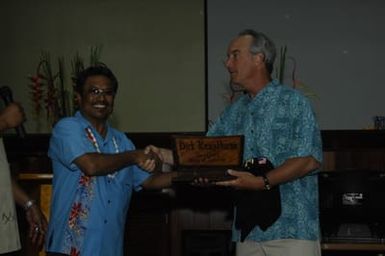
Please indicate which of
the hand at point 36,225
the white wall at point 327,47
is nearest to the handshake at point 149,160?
the hand at point 36,225

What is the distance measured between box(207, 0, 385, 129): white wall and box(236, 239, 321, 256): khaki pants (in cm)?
243

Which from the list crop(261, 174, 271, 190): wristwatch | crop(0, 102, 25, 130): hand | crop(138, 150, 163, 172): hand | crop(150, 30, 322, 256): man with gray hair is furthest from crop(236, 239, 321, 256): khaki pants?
crop(0, 102, 25, 130): hand

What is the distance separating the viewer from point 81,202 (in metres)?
2.43

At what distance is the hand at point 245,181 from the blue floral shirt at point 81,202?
1.49 ft

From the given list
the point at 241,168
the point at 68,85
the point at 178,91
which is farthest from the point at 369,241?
the point at 68,85

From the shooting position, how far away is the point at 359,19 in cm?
494

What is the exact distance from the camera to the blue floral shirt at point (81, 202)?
2418 mm

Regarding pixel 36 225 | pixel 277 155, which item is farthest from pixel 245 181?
pixel 36 225

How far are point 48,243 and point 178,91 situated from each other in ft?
8.87

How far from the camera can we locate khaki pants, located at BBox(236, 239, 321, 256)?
8.29 ft

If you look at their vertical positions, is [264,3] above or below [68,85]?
above

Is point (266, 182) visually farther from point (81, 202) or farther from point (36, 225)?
point (36, 225)

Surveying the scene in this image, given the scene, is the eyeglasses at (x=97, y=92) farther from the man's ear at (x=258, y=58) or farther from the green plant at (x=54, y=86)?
the green plant at (x=54, y=86)

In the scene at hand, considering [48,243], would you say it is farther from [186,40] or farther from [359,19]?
[359,19]
